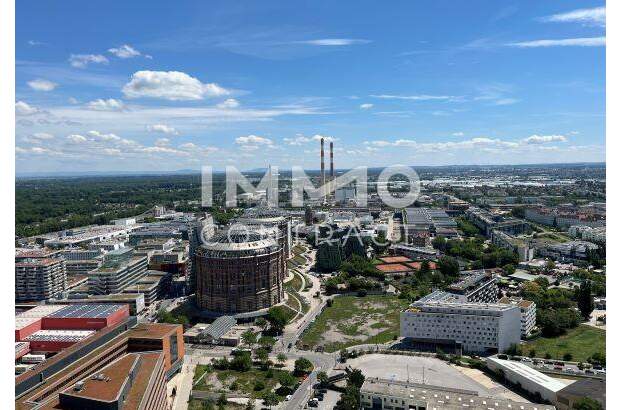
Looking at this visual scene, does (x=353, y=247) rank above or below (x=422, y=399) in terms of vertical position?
above

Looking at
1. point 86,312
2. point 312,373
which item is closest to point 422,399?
point 312,373

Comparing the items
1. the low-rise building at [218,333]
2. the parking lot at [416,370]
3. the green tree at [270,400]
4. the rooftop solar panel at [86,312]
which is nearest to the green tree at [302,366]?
the parking lot at [416,370]

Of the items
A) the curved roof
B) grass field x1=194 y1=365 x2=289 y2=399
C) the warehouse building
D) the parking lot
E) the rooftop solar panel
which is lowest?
grass field x1=194 y1=365 x2=289 y2=399

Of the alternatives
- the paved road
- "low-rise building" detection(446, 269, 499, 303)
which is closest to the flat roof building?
the paved road

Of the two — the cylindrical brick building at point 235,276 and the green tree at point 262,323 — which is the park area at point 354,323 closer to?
the green tree at point 262,323

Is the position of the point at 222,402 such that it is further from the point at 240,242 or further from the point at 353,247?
the point at 353,247

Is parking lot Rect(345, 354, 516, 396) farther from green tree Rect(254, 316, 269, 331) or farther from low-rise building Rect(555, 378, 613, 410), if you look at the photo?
green tree Rect(254, 316, 269, 331)

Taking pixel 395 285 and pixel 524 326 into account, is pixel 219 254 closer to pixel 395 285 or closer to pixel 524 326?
pixel 395 285
